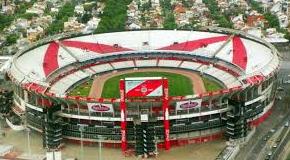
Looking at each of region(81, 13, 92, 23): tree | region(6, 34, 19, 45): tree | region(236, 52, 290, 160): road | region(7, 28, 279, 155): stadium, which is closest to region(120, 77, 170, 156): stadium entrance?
region(7, 28, 279, 155): stadium

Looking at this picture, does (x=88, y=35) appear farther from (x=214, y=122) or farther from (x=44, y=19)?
(x=44, y=19)

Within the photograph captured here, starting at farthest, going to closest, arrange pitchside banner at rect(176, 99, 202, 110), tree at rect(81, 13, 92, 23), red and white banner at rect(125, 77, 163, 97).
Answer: tree at rect(81, 13, 92, 23), pitchside banner at rect(176, 99, 202, 110), red and white banner at rect(125, 77, 163, 97)

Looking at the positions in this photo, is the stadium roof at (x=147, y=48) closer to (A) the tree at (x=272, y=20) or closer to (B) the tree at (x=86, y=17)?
(A) the tree at (x=272, y=20)

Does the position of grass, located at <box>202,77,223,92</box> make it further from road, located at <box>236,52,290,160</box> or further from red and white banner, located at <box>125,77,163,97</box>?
red and white banner, located at <box>125,77,163,97</box>

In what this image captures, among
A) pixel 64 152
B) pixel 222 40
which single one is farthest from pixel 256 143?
pixel 222 40

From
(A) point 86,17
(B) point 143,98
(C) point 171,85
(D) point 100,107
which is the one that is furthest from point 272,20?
(D) point 100,107
